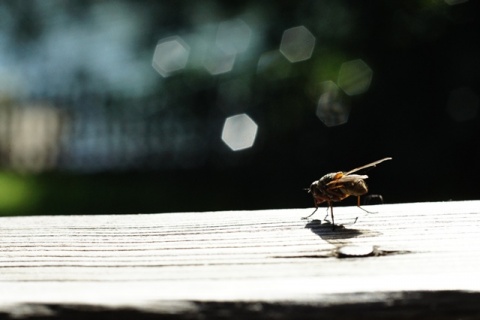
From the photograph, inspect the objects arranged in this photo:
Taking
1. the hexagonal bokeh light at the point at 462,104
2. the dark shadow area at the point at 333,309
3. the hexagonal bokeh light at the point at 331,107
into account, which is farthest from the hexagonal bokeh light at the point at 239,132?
the dark shadow area at the point at 333,309

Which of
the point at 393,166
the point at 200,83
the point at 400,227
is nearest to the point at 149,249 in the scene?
the point at 400,227

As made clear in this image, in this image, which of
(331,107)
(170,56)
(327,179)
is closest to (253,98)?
(331,107)

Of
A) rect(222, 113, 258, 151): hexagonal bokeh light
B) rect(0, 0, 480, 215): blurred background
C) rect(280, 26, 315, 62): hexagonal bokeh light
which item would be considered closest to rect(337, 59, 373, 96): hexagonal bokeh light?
rect(0, 0, 480, 215): blurred background

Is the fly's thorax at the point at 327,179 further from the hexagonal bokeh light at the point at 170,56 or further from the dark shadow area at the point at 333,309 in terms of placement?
the hexagonal bokeh light at the point at 170,56

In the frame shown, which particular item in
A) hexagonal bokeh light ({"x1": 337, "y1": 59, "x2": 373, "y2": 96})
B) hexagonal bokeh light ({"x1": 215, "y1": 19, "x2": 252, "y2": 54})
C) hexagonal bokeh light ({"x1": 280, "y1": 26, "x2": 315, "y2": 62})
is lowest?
hexagonal bokeh light ({"x1": 337, "y1": 59, "x2": 373, "y2": 96})

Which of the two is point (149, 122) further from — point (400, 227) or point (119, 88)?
point (400, 227)

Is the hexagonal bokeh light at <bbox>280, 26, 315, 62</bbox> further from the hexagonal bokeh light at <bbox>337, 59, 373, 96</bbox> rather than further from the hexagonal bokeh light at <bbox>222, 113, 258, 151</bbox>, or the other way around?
the hexagonal bokeh light at <bbox>222, 113, 258, 151</bbox>

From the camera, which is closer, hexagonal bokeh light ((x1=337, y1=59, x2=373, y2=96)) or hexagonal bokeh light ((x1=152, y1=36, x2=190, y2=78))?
hexagonal bokeh light ((x1=337, y1=59, x2=373, y2=96))
